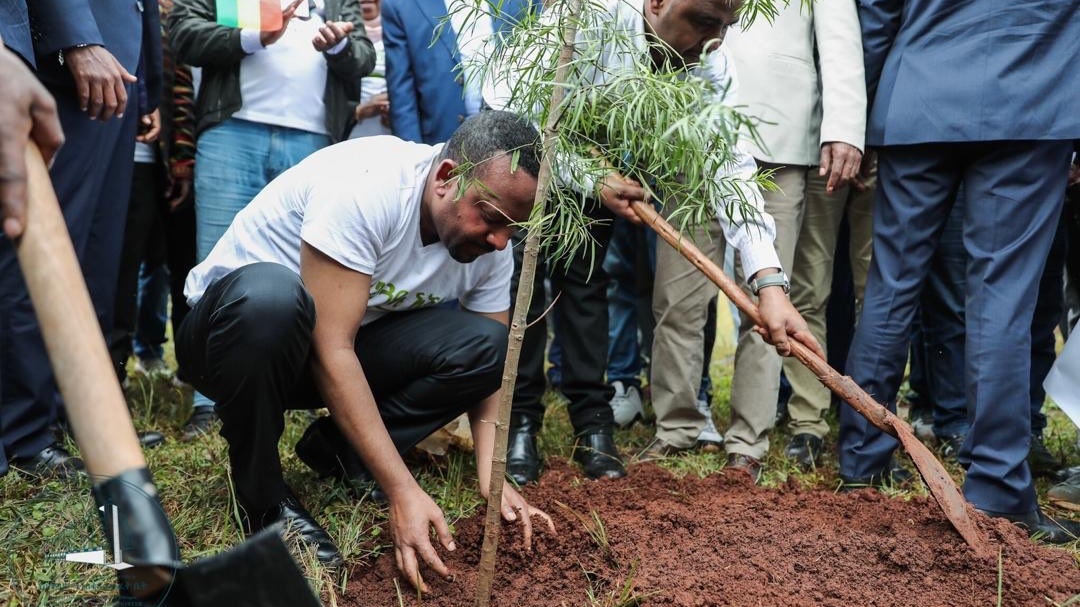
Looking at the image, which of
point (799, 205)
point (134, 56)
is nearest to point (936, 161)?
point (799, 205)

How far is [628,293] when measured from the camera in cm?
495

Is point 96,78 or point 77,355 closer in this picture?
point 77,355

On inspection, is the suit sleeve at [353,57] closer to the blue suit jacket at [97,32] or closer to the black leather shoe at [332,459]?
the blue suit jacket at [97,32]

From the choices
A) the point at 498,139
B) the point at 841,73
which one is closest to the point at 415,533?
the point at 498,139

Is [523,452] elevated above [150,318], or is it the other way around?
[523,452]

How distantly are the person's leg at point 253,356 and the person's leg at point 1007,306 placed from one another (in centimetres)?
208

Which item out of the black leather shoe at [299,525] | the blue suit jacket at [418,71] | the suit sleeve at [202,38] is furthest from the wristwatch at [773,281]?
the suit sleeve at [202,38]

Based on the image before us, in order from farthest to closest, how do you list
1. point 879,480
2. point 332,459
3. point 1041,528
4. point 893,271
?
1. point 879,480
2. point 893,271
3. point 332,459
4. point 1041,528

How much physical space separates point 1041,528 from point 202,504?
2535 mm

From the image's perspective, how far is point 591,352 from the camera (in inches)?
143

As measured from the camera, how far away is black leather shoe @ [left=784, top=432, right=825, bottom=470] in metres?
3.72

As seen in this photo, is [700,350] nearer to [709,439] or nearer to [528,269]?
[709,439]

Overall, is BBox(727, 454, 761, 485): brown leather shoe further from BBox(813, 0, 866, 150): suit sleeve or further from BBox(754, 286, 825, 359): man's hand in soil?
BBox(813, 0, 866, 150): suit sleeve

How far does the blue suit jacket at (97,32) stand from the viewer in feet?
9.09
